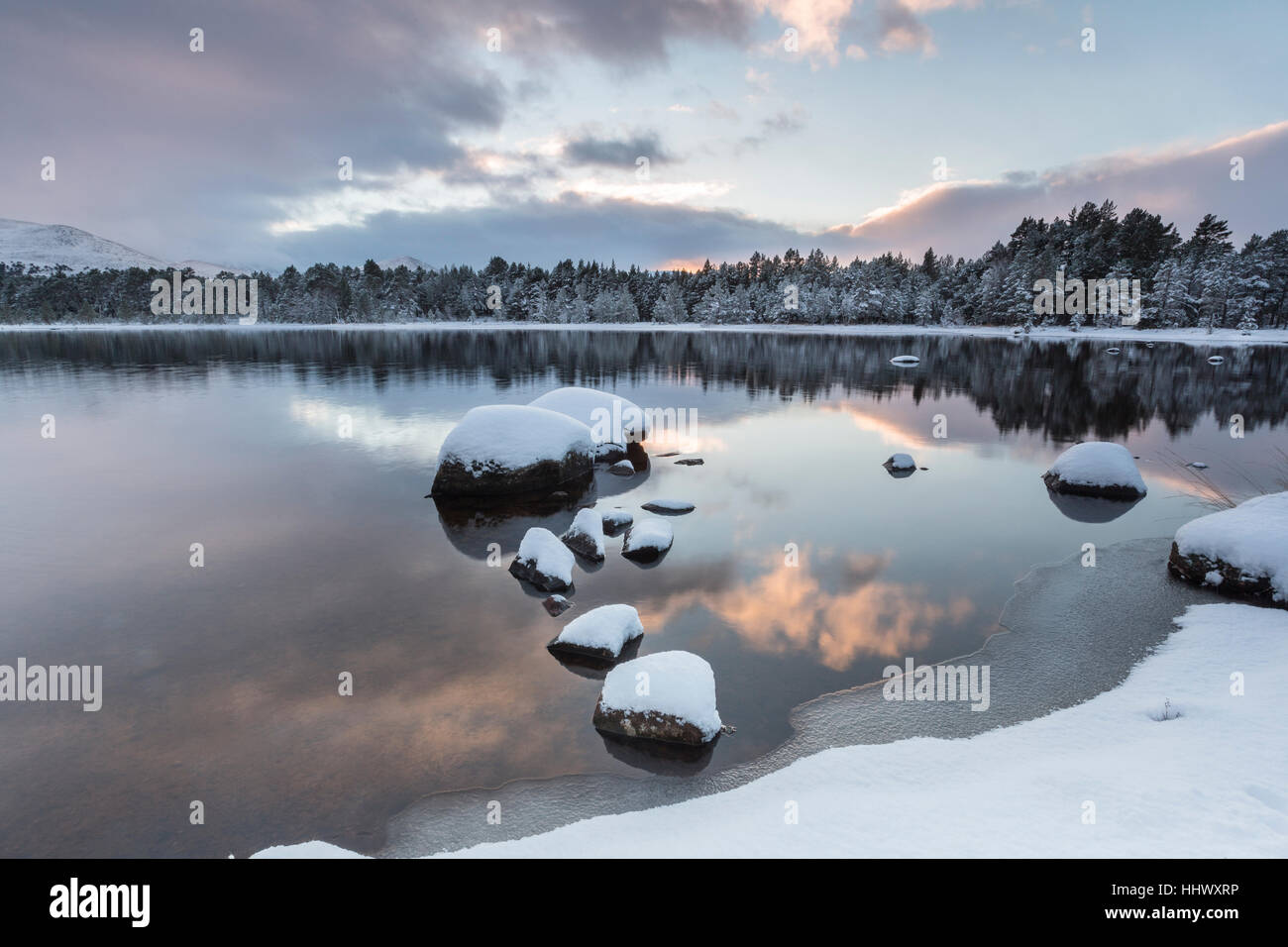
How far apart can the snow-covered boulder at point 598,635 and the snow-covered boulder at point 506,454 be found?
372 inches

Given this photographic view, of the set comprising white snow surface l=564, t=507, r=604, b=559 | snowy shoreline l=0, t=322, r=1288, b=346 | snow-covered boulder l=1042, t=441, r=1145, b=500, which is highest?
snowy shoreline l=0, t=322, r=1288, b=346

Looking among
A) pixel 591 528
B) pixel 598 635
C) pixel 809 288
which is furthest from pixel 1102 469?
pixel 809 288

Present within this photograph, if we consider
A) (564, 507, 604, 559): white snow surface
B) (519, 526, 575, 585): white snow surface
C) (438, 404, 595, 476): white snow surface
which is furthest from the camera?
(438, 404, 595, 476): white snow surface

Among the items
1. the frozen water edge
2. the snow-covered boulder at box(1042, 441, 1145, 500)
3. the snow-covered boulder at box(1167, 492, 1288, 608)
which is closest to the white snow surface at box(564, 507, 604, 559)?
the frozen water edge

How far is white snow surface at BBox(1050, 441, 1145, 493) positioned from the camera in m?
18.5

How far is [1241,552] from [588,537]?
41.9 ft

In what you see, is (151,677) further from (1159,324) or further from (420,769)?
(1159,324)

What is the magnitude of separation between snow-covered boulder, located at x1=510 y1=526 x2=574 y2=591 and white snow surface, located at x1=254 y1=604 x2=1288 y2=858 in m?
6.31

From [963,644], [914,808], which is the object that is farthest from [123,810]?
[963,644]

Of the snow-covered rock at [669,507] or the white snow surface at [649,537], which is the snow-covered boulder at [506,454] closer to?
the snow-covered rock at [669,507]

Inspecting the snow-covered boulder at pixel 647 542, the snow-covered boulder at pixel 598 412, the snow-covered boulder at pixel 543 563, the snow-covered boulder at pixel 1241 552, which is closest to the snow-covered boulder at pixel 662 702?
the snow-covered boulder at pixel 543 563

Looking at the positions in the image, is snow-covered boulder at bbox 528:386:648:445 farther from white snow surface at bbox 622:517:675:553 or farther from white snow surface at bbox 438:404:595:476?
white snow surface at bbox 622:517:675:553

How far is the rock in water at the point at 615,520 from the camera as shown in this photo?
15.9 m

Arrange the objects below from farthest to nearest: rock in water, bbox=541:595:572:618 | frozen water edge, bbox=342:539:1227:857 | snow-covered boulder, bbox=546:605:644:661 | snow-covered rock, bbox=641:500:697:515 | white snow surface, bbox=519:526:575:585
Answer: snow-covered rock, bbox=641:500:697:515 → white snow surface, bbox=519:526:575:585 → rock in water, bbox=541:595:572:618 → snow-covered boulder, bbox=546:605:644:661 → frozen water edge, bbox=342:539:1227:857
